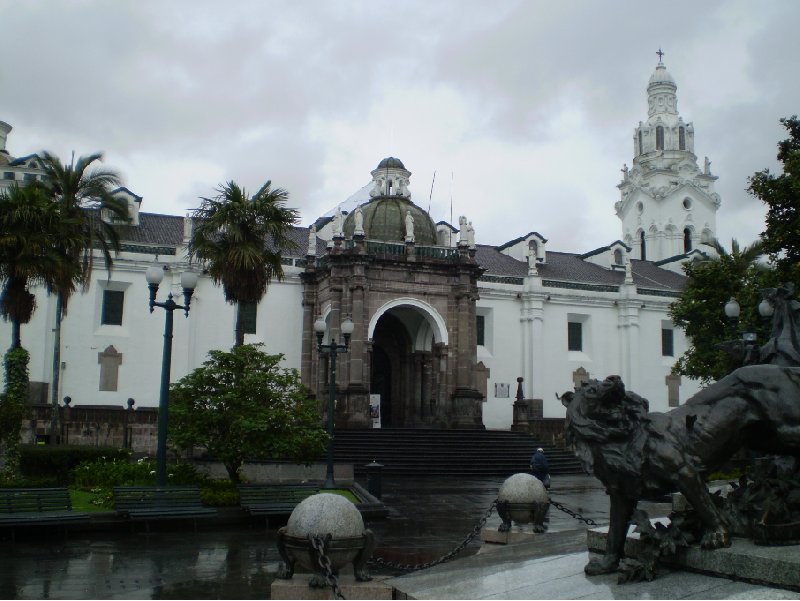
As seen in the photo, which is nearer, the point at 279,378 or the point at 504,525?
the point at 504,525

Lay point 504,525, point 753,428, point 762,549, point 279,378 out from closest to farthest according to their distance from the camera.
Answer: point 762,549
point 753,428
point 504,525
point 279,378

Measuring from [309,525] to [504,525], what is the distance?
505 cm

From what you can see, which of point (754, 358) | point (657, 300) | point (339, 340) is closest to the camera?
point (754, 358)

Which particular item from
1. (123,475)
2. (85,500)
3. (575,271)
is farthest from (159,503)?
(575,271)

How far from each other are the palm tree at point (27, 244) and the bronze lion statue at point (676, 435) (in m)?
18.3

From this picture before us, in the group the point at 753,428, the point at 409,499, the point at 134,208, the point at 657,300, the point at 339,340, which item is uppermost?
the point at 134,208

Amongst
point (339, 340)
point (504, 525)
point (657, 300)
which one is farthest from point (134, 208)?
point (504, 525)

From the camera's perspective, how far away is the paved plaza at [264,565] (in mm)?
6785

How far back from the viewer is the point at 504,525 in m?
12.3

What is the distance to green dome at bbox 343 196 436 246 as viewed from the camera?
3862 cm

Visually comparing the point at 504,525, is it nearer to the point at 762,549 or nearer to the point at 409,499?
the point at 762,549

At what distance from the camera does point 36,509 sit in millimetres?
14125

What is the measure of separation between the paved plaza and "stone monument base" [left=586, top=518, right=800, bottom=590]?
3.6 inches

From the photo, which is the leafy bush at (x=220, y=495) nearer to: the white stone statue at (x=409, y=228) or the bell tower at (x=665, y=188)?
the white stone statue at (x=409, y=228)
